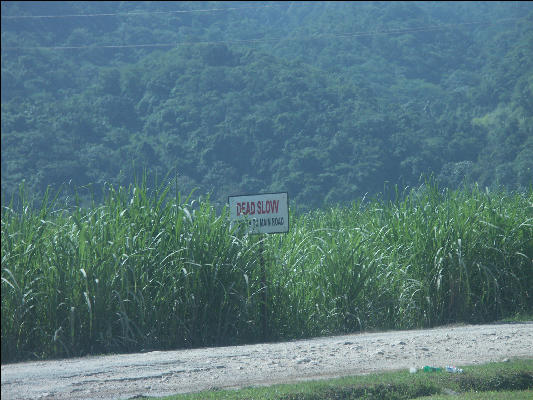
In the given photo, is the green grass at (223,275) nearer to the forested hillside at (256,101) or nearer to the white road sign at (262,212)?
the white road sign at (262,212)

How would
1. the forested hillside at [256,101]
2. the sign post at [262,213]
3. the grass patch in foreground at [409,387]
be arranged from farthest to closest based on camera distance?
1. the forested hillside at [256,101]
2. the sign post at [262,213]
3. the grass patch in foreground at [409,387]

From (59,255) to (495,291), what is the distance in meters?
5.82

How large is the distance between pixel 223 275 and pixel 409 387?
315 centimetres

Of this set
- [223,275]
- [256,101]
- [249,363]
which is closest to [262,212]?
[223,275]

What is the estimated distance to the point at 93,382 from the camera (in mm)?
5832

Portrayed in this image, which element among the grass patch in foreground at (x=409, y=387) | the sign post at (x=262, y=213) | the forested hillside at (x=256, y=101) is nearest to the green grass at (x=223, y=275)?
the sign post at (x=262, y=213)

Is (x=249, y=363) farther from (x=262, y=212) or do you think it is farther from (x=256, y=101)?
(x=256, y=101)

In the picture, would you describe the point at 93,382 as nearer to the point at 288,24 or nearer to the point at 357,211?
the point at 357,211

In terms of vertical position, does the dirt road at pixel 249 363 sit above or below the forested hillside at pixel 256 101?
below

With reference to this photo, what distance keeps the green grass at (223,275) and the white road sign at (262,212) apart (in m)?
0.20

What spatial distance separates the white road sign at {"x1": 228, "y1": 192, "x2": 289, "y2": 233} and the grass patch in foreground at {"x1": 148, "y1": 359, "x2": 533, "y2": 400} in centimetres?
295

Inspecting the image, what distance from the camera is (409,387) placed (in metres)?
5.61

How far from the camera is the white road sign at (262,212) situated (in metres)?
8.48

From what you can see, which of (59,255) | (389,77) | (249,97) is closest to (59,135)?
(249,97)
